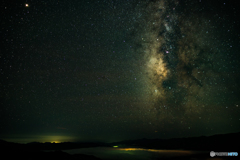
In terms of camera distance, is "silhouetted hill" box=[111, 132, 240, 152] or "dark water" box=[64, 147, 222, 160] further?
"silhouetted hill" box=[111, 132, 240, 152]

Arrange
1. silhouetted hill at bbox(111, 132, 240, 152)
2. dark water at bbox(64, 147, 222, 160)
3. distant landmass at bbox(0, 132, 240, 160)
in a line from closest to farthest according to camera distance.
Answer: distant landmass at bbox(0, 132, 240, 160) < dark water at bbox(64, 147, 222, 160) < silhouetted hill at bbox(111, 132, 240, 152)

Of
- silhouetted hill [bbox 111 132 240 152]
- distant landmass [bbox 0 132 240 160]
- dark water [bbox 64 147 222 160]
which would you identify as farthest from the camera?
silhouetted hill [bbox 111 132 240 152]

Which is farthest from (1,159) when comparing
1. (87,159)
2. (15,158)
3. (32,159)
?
(87,159)

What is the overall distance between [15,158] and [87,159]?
808 centimetres

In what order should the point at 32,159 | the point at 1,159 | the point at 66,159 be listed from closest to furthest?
the point at 1,159 < the point at 32,159 < the point at 66,159

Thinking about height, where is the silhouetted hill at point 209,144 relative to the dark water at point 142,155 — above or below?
below

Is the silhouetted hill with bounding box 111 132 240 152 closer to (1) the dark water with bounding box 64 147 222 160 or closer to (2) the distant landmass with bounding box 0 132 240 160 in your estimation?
(2) the distant landmass with bounding box 0 132 240 160

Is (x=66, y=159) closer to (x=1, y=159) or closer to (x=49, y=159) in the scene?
(x=49, y=159)

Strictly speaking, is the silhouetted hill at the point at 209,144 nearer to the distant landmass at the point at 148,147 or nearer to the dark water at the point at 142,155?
the distant landmass at the point at 148,147

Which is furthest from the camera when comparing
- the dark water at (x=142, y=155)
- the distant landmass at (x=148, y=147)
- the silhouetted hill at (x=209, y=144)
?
the silhouetted hill at (x=209, y=144)

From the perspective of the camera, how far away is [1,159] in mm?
16422

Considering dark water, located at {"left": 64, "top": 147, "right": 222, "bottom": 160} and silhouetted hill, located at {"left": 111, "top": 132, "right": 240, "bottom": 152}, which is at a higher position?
dark water, located at {"left": 64, "top": 147, "right": 222, "bottom": 160}

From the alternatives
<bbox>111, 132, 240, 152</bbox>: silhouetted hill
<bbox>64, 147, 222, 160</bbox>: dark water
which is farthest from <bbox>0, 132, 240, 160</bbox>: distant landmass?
<bbox>64, 147, 222, 160</bbox>: dark water

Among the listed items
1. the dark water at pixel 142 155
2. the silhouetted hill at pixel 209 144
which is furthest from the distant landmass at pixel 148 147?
the dark water at pixel 142 155
